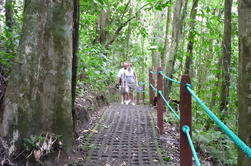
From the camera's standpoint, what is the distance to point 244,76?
210cm

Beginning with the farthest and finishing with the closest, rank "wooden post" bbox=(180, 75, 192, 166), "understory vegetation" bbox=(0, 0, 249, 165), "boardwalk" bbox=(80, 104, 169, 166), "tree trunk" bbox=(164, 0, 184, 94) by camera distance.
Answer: "tree trunk" bbox=(164, 0, 184, 94), "understory vegetation" bbox=(0, 0, 249, 165), "boardwalk" bbox=(80, 104, 169, 166), "wooden post" bbox=(180, 75, 192, 166)

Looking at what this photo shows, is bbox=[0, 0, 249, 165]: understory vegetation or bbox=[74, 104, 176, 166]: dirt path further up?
bbox=[0, 0, 249, 165]: understory vegetation

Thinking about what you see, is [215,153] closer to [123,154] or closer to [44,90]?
[123,154]

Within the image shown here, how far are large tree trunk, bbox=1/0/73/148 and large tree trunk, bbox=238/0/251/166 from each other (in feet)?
6.99

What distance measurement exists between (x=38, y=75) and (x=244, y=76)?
233cm

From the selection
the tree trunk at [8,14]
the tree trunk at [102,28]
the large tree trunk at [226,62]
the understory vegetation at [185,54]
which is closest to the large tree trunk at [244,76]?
the understory vegetation at [185,54]

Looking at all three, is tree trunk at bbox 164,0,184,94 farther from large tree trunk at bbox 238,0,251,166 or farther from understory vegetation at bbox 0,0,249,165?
large tree trunk at bbox 238,0,251,166

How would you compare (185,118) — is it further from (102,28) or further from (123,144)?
(102,28)

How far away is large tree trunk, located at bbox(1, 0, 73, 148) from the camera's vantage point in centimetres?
300

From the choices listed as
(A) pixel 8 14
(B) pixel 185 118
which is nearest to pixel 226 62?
(B) pixel 185 118

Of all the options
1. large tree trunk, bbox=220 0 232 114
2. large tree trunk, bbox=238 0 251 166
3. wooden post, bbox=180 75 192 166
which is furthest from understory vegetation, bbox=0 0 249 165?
large tree trunk, bbox=238 0 251 166

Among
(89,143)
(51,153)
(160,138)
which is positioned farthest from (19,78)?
(160,138)

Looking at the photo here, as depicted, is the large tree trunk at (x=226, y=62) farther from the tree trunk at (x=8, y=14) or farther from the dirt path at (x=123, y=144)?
the tree trunk at (x=8, y=14)

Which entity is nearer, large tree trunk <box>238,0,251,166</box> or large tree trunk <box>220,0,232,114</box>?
large tree trunk <box>238,0,251,166</box>
